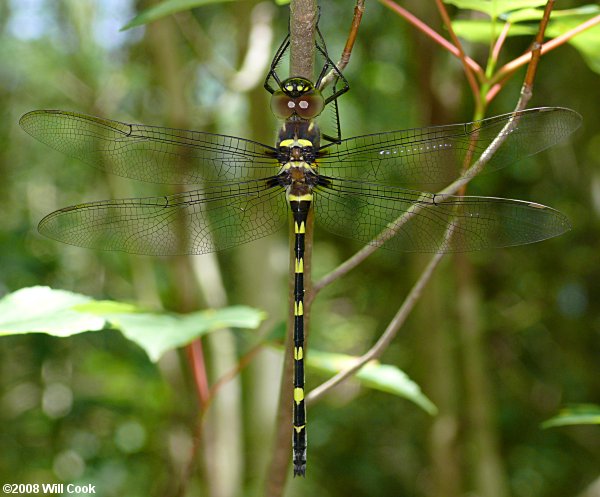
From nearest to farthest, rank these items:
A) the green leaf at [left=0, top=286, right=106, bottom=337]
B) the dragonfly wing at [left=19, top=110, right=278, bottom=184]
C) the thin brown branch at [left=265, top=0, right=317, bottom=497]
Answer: the thin brown branch at [left=265, top=0, right=317, bottom=497]
the green leaf at [left=0, top=286, right=106, bottom=337]
the dragonfly wing at [left=19, top=110, right=278, bottom=184]

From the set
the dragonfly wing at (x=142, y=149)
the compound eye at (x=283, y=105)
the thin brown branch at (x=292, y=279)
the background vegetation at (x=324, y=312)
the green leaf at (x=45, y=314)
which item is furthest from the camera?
the background vegetation at (x=324, y=312)

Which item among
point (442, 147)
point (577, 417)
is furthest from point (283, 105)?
point (577, 417)

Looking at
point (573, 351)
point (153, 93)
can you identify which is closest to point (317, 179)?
point (573, 351)

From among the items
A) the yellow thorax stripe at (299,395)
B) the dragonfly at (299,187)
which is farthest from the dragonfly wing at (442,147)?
the yellow thorax stripe at (299,395)

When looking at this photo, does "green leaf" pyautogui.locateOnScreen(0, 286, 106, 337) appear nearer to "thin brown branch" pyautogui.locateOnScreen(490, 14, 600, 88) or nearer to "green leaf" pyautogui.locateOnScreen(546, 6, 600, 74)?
"thin brown branch" pyautogui.locateOnScreen(490, 14, 600, 88)

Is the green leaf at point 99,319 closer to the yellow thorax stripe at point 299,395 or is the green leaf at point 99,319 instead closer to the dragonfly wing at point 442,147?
the yellow thorax stripe at point 299,395

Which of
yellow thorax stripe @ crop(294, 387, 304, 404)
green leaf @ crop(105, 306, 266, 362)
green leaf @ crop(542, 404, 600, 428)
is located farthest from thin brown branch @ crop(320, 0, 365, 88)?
green leaf @ crop(542, 404, 600, 428)

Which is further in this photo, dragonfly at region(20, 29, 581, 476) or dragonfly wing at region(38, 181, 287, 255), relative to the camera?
dragonfly wing at region(38, 181, 287, 255)

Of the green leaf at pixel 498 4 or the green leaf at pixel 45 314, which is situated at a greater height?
the green leaf at pixel 498 4

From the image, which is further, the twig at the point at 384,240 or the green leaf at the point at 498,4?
the green leaf at the point at 498,4
